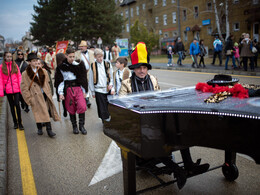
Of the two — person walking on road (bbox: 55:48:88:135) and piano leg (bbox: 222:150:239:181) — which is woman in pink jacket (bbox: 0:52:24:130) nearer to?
person walking on road (bbox: 55:48:88:135)

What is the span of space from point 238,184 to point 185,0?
134ft

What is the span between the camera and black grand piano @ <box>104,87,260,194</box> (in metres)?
1.98

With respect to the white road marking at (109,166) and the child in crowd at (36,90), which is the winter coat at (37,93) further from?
the white road marking at (109,166)

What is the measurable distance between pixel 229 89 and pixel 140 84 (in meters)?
1.57

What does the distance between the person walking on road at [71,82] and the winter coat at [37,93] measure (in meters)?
0.37

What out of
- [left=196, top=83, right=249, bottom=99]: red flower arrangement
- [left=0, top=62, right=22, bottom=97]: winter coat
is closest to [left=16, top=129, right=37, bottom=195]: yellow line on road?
[left=0, top=62, right=22, bottom=97]: winter coat

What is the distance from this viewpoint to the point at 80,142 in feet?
18.9

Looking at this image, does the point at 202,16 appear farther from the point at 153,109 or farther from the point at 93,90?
the point at 153,109

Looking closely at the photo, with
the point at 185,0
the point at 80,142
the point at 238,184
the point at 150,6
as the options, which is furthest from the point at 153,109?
the point at 150,6

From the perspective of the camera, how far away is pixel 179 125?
2.36 metres

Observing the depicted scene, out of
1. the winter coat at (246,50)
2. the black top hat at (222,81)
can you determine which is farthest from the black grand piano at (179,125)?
the winter coat at (246,50)

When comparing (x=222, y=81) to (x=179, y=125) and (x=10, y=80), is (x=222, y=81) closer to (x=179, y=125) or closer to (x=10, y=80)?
(x=179, y=125)

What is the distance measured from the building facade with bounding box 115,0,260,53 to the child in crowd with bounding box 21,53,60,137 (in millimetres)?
22195

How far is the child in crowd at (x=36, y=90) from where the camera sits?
243 inches
